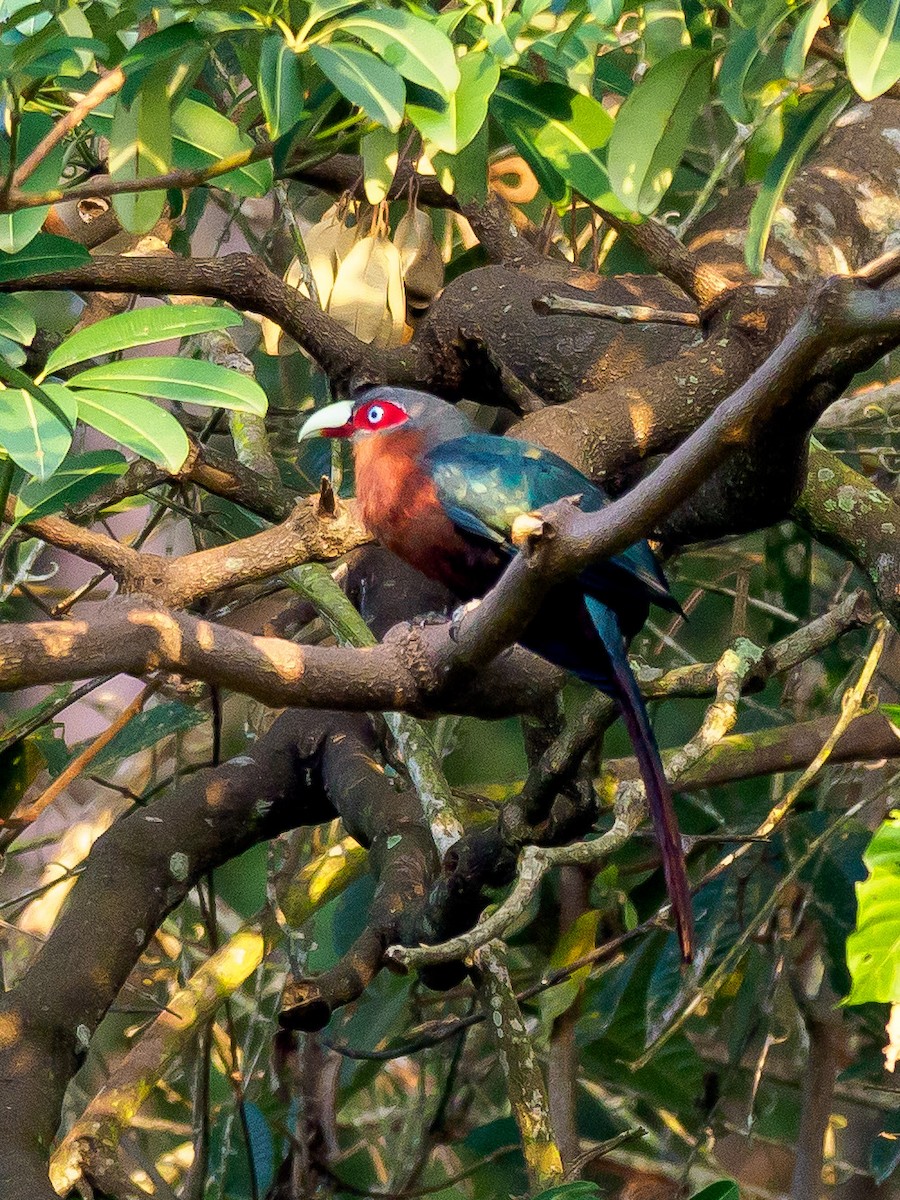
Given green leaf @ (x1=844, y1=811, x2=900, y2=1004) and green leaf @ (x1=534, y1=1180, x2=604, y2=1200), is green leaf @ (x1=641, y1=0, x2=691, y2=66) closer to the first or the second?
green leaf @ (x1=844, y1=811, x2=900, y2=1004)

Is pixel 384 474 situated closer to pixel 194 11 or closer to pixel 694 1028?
pixel 194 11

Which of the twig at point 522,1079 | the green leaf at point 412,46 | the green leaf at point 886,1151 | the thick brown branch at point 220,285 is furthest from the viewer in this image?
the green leaf at point 886,1151

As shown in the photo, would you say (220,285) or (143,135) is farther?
(220,285)

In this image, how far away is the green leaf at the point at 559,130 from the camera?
6.24 feet

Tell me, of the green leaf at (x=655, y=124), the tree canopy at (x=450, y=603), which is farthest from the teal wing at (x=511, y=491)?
the green leaf at (x=655, y=124)

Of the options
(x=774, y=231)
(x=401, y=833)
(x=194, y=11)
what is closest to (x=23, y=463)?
(x=194, y=11)

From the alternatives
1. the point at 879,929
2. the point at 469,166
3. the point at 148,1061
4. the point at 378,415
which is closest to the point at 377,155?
the point at 469,166

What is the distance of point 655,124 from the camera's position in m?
1.79

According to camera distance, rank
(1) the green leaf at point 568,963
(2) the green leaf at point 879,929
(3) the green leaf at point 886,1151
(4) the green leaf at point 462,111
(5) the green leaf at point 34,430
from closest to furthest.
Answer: (5) the green leaf at point 34,430 → (4) the green leaf at point 462,111 → (2) the green leaf at point 879,929 → (1) the green leaf at point 568,963 → (3) the green leaf at point 886,1151

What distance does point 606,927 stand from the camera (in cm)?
350

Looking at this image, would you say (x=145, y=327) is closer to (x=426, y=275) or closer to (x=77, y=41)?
(x=77, y=41)

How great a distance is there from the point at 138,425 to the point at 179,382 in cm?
12

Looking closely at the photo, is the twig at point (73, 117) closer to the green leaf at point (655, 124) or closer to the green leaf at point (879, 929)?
the green leaf at point (655, 124)

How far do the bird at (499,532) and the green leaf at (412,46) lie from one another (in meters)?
0.93
